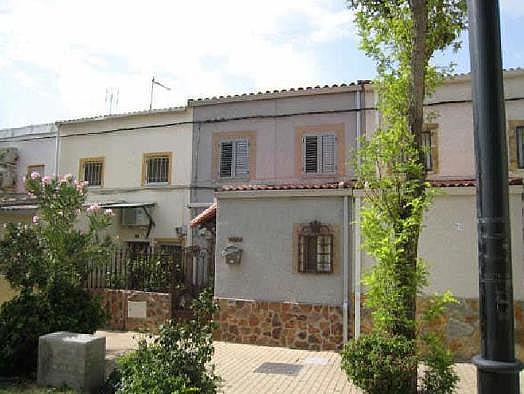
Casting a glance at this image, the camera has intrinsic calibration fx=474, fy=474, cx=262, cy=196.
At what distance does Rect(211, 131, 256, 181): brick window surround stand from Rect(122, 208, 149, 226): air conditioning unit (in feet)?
11.0

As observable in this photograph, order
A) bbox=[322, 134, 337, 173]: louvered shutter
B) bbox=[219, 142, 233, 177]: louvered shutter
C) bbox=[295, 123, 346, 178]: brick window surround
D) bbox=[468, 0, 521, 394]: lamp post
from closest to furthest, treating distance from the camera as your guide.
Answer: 1. bbox=[468, 0, 521, 394]: lamp post
2. bbox=[295, 123, 346, 178]: brick window surround
3. bbox=[322, 134, 337, 173]: louvered shutter
4. bbox=[219, 142, 233, 177]: louvered shutter

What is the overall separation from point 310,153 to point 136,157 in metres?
7.55

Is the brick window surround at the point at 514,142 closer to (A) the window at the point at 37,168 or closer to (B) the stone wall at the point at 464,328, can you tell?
(B) the stone wall at the point at 464,328

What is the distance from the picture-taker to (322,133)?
17.0 m

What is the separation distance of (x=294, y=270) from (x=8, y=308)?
6.58 metres

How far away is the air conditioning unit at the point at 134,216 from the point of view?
1906cm

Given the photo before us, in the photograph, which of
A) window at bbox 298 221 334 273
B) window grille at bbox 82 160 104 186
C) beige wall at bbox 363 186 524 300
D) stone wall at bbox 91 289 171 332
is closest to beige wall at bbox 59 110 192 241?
window grille at bbox 82 160 104 186

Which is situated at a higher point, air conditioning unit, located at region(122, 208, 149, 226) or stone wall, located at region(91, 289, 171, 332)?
air conditioning unit, located at region(122, 208, 149, 226)

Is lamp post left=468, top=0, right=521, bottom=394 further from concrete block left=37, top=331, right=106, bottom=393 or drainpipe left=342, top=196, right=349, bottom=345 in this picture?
drainpipe left=342, top=196, right=349, bottom=345

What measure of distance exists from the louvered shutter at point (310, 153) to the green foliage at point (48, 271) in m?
7.94

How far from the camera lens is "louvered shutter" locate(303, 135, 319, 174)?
1717 centimetres

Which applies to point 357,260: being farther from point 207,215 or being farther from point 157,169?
point 157,169

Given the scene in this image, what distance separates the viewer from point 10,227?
35.3 ft

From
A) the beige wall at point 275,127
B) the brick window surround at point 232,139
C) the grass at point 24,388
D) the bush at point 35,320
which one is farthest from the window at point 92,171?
the grass at point 24,388
